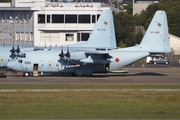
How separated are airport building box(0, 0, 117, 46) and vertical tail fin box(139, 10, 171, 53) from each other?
33.3m

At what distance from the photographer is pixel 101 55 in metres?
39.6

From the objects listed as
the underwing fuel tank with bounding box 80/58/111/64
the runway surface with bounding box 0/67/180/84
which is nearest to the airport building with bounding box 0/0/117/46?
the runway surface with bounding box 0/67/180/84

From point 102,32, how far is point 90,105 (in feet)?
89.3

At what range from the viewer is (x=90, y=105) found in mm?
21234

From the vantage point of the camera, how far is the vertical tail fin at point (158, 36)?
4119 cm

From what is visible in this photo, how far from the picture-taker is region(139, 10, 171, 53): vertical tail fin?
4119 cm

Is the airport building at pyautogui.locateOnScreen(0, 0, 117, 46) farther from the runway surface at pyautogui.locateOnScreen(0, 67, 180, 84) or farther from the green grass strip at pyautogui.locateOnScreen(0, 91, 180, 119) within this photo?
the green grass strip at pyautogui.locateOnScreen(0, 91, 180, 119)

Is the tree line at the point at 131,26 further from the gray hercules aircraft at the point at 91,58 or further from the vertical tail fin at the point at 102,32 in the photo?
the gray hercules aircraft at the point at 91,58

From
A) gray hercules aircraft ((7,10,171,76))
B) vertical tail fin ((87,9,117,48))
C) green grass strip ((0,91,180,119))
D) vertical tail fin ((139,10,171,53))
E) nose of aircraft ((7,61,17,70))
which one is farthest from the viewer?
vertical tail fin ((87,9,117,48))

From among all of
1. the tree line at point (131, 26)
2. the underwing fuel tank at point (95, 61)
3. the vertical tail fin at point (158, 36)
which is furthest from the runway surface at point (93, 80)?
the tree line at point (131, 26)

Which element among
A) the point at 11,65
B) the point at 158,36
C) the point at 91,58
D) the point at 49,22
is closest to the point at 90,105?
the point at 91,58

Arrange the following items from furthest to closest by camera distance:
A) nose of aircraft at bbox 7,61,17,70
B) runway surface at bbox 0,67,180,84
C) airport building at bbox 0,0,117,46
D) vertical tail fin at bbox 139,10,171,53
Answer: airport building at bbox 0,0,117,46, vertical tail fin at bbox 139,10,171,53, nose of aircraft at bbox 7,61,17,70, runway surface at bbox 0,67,180,84

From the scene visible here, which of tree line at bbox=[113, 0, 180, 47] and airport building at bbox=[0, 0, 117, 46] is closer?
airport building at bbox=[0, 0, 117, 46]

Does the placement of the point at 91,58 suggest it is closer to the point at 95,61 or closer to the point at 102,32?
the point at 95,61
